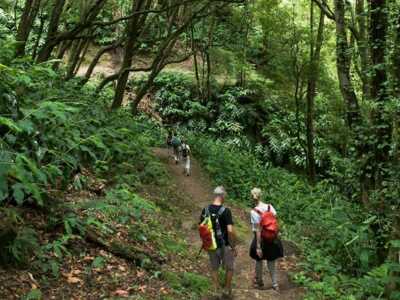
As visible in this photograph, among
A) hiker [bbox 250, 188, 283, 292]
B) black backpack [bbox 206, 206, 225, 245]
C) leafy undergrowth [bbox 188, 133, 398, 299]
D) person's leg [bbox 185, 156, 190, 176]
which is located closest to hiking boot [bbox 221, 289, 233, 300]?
black backpack [bbox 206, 206, 225, 245]

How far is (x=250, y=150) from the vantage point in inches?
949

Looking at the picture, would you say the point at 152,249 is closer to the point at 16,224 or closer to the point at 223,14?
the point at 16,224

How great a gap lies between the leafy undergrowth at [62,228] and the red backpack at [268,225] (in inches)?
49.0

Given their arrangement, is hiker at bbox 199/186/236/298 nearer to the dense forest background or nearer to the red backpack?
the dense forest background

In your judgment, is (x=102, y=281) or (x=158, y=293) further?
(x=158, y=293)

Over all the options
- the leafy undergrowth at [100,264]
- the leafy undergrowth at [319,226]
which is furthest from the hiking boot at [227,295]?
the leafy undergrowth at [319,226]

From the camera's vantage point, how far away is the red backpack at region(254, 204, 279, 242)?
25.1 ft

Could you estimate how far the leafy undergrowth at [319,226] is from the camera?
783 centimetres

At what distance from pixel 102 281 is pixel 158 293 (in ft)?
2.46

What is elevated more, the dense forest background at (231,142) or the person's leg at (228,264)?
the dense forest background at (231,142)

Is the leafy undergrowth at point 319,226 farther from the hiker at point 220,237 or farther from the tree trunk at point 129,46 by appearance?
the tree trunk at point 129,46

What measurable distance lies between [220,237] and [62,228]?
2.15 m

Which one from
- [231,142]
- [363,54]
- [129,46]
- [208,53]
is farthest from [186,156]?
[208,53]

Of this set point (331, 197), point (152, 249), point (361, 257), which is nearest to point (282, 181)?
point (331, 197)
